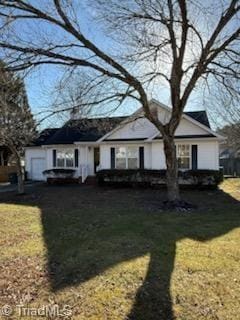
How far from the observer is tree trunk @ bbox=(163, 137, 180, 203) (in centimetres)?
1459

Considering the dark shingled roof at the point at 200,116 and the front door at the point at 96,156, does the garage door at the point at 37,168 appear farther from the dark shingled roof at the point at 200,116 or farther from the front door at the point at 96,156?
the dark shingled roof at the point at 200,116

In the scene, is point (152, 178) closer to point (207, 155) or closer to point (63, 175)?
point (207, 155)

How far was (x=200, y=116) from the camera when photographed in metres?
26.3

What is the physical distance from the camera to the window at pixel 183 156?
23.5 metres

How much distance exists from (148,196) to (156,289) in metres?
12.5

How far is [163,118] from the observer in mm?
24953

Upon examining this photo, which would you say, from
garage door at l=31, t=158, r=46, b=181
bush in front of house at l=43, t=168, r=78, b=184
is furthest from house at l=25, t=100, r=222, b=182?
garage door at l=31, t=158, r=46, b=181

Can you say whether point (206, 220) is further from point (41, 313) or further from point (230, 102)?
point (41, 313)

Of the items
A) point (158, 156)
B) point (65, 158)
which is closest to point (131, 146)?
point (158, 156)

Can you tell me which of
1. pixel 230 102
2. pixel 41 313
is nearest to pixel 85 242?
pixel 41 313

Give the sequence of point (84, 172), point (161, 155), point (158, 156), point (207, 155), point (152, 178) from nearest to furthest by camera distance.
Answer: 1. point (152, 178)
2. point (207, 155)
3. point (161, 155)
4. point (158, 156)
5. point (84, 172)

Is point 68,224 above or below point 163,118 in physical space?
below

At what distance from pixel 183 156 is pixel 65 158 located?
9121mm

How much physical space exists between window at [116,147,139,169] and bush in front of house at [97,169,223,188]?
70.1 inches
